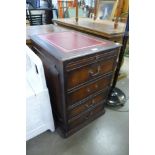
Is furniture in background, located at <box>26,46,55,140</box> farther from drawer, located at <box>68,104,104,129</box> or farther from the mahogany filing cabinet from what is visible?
drawer, located at <box>68,104,104,129</box>

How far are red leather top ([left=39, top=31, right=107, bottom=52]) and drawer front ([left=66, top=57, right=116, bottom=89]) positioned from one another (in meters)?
0.15

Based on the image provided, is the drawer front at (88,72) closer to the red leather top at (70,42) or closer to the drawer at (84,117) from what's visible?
the red leather top at (70,42)

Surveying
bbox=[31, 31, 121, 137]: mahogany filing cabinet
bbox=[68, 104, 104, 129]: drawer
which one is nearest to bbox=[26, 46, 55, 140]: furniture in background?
bbox=[31, 31, 121, 137]: mahogany filing cabinet

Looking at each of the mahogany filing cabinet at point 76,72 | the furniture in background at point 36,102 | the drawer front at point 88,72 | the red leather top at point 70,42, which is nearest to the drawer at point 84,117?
the mahogany filing cabinet at point 76,72

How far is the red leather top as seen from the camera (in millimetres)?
994

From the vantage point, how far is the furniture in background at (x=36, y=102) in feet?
3.43

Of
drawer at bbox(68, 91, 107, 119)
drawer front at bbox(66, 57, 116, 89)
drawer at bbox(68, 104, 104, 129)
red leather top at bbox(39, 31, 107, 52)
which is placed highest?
red leather top at bbox(39, 31, 107, 52)

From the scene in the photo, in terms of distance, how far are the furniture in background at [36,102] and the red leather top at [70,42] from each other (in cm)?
19

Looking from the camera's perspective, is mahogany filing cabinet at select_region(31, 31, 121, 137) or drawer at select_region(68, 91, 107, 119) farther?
drawer at select_region(68, 91, 107, 119)

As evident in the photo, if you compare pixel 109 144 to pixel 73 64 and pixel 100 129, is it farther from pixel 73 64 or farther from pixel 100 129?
pixel 73 64
